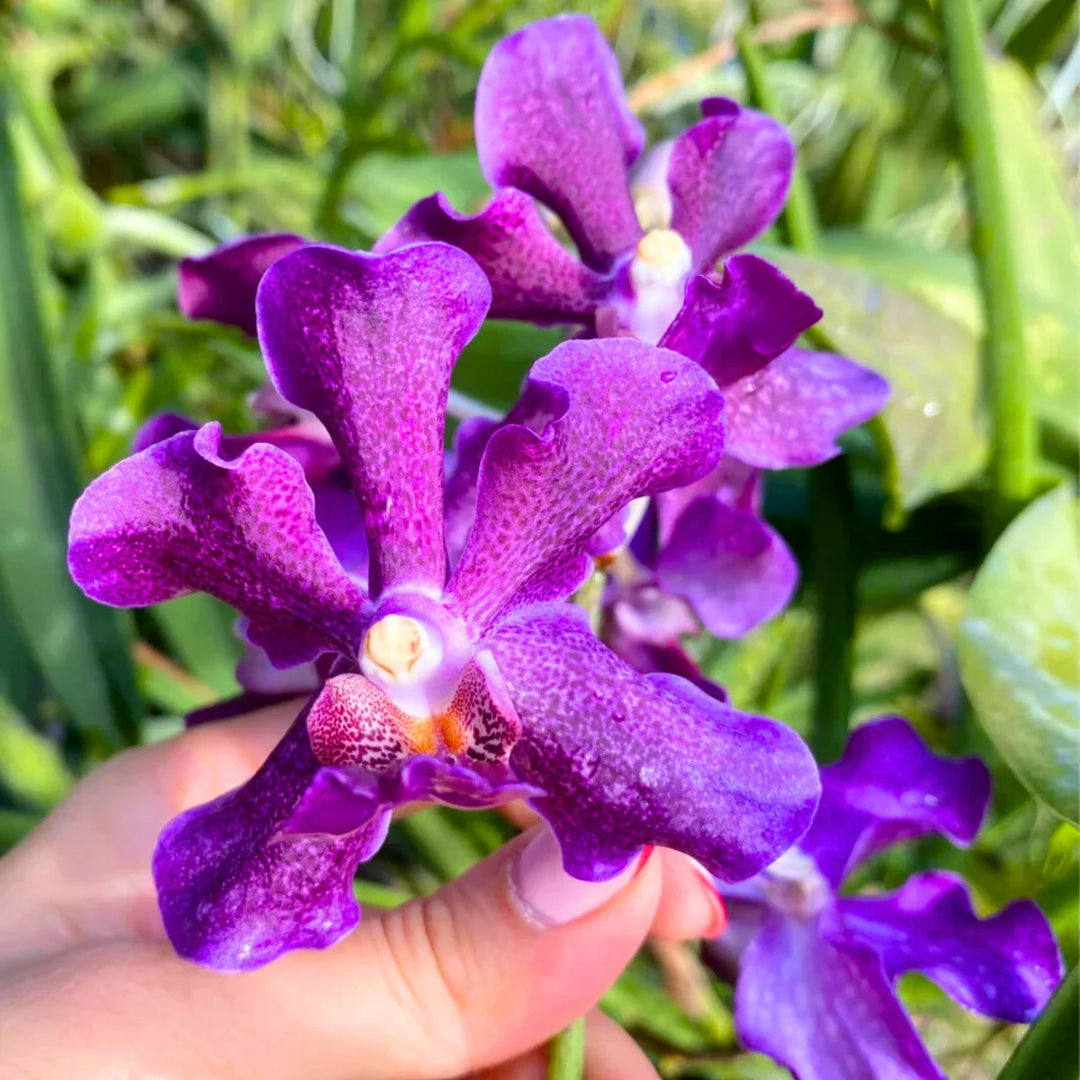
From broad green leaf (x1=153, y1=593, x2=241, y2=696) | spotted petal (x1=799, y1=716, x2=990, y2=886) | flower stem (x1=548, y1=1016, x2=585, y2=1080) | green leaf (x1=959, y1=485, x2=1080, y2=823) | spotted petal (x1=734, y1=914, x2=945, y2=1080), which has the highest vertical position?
green leaf (x1=959, y1=485, x2=1080, y2=823)


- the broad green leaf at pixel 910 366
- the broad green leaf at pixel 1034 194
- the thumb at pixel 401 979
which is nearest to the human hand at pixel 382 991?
the thumb at pixel 401 979

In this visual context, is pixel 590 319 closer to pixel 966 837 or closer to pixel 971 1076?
pixel 966 837

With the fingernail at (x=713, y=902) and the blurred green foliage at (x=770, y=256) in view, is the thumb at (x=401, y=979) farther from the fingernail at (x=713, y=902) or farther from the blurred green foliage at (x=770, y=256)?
the blurred green foliage at (x=770, y=256)

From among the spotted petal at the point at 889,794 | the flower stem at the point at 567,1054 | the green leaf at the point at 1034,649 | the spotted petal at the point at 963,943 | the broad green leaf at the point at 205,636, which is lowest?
the broad green leaf at the point at 205,636

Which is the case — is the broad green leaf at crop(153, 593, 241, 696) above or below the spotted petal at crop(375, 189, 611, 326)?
below

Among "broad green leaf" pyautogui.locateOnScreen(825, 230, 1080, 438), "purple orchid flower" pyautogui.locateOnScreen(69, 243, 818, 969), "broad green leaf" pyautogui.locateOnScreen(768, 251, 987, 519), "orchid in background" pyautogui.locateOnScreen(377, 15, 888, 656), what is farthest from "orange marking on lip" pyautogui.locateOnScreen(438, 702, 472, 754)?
"broad green leaf" pyautogui.locateOnScreen(825, 230, 1080, 438)

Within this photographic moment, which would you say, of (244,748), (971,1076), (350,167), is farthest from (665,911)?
(350,167)

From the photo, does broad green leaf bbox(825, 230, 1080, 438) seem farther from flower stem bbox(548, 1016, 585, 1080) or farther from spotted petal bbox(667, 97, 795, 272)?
flower stem bbox(548, 1016, 585, 1080)
